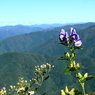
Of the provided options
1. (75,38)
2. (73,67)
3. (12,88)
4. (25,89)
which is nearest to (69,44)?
(75,38)

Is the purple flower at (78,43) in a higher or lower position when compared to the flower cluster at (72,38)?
lower

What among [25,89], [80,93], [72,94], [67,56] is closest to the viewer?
[72,94]

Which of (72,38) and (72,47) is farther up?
(72,38)

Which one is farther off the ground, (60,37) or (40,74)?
(60,37)

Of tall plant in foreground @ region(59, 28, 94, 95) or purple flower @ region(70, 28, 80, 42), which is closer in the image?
tall plant in foreground @ region(59, 28, 94, 95)

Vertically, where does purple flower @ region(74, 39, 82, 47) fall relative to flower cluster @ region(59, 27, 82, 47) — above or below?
below

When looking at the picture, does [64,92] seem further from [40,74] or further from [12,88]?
[12,88]

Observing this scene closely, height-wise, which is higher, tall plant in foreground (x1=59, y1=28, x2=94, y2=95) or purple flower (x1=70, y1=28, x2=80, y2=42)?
purple flower (x1=70, y1=28, x2=80, y2=42)

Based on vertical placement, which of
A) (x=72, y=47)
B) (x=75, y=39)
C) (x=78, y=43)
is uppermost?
(x=75, y=39)

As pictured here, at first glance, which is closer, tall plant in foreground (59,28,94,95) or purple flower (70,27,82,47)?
tall plant in foreground (59,28,94,95)

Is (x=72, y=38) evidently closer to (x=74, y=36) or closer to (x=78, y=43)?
(x=74, y=36)

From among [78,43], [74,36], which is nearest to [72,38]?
[74,36]
